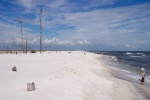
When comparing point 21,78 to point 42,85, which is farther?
point 21,78

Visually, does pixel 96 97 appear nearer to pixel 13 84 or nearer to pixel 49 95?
pixel 49 95

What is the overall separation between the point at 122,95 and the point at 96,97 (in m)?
2.92

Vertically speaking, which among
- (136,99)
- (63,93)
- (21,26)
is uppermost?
(21,26)

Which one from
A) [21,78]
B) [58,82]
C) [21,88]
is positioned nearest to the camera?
[21,88]

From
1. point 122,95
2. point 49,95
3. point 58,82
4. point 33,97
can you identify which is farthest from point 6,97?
point 122,95

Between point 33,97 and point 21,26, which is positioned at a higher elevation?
point 21,26

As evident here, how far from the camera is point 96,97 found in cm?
1241

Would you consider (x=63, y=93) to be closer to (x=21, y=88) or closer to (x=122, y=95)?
(x=21, y=88)

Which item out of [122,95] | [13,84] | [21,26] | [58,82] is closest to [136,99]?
[122,95]

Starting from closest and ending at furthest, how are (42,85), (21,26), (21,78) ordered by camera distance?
(42,85)
(21,78)
(21,26)

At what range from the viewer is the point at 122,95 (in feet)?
47.3

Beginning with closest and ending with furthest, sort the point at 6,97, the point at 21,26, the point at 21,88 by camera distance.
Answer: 1. the point at 6,97
2. the point at 21,88
3. the point at 21,26

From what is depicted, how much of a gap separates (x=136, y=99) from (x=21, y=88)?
7.78 m

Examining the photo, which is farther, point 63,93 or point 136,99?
point 136,99
